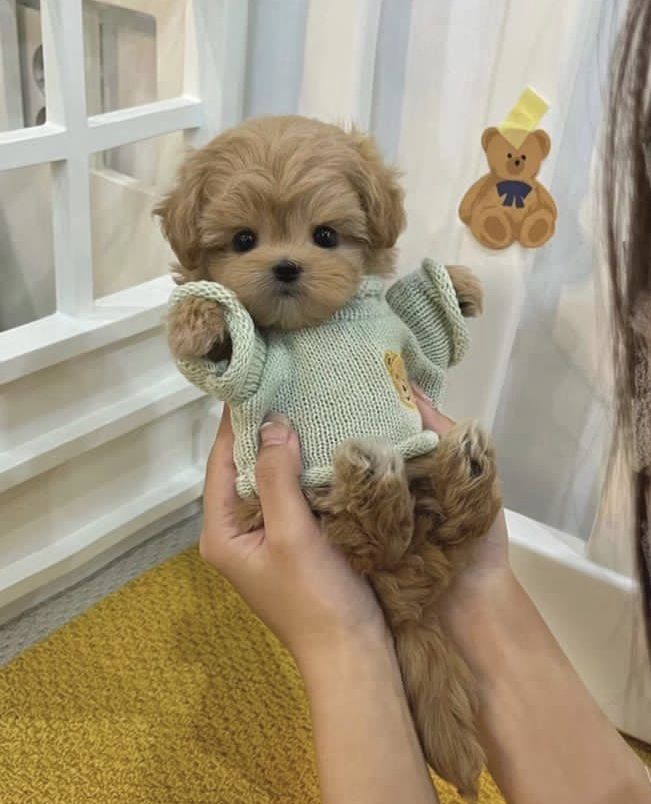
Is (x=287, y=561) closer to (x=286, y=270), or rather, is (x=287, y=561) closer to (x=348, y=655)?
(x=348, y=655)

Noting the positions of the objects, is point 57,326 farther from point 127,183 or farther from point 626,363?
point 626,363

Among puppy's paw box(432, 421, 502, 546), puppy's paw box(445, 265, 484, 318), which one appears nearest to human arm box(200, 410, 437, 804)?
puppy's paw box(432, 421, 502, 546)

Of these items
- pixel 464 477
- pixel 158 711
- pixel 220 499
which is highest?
pixel 464 477

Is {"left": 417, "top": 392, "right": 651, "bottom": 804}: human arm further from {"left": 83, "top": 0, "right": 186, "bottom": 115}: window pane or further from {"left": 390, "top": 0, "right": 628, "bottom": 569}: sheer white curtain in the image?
{"left": 83, "top": 0, "right": 186, "bottom": 115}: window pane

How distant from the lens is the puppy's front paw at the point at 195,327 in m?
0.72

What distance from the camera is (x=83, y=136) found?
40.8 inches

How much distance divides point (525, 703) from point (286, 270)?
1.44 ft

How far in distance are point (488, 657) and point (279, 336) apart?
0.36 metres

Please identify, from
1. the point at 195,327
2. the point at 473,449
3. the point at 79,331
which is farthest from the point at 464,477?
the point at 79,331

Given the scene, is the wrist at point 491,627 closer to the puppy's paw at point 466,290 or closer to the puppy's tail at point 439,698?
the puppy's tail at point 439,698

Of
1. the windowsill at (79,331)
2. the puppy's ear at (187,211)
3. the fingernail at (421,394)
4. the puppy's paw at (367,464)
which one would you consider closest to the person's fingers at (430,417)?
the fingernail at (421,394)

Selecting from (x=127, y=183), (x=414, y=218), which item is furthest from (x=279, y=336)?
(x=127, y=183)

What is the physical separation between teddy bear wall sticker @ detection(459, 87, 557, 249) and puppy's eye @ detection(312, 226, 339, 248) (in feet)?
1.01

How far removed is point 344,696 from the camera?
0.76 meters
